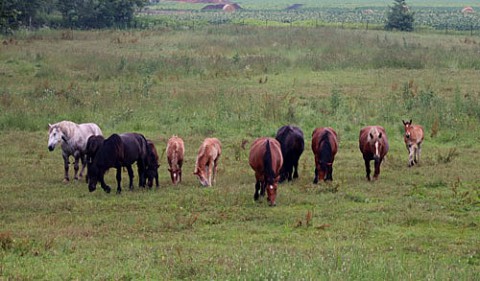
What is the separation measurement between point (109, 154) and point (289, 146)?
13.4 ft

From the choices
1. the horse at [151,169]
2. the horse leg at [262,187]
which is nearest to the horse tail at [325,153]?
the horse leg at [262,187]

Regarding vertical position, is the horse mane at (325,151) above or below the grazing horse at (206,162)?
above

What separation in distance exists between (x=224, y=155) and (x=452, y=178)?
254 inches

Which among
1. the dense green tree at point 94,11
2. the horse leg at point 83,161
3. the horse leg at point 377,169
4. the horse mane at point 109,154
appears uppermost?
the dense green tree at point 94,11

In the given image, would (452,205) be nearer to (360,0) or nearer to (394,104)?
(394,104)

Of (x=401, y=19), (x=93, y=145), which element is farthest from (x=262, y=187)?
(x=401, y=19)

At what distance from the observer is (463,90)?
30078 mm

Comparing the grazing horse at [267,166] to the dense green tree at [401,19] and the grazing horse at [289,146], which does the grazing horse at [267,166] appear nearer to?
the grazing horse at [289,146]

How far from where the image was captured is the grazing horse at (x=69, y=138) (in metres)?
17.3

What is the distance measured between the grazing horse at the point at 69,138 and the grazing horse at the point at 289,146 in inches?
189

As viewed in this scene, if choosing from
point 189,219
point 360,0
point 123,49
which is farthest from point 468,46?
point 360,0

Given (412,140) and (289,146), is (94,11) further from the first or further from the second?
(289,146)

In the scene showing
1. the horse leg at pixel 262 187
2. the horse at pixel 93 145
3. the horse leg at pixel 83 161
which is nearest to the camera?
the horse leg at pixel 262 187

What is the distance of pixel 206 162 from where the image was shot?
668 inches
